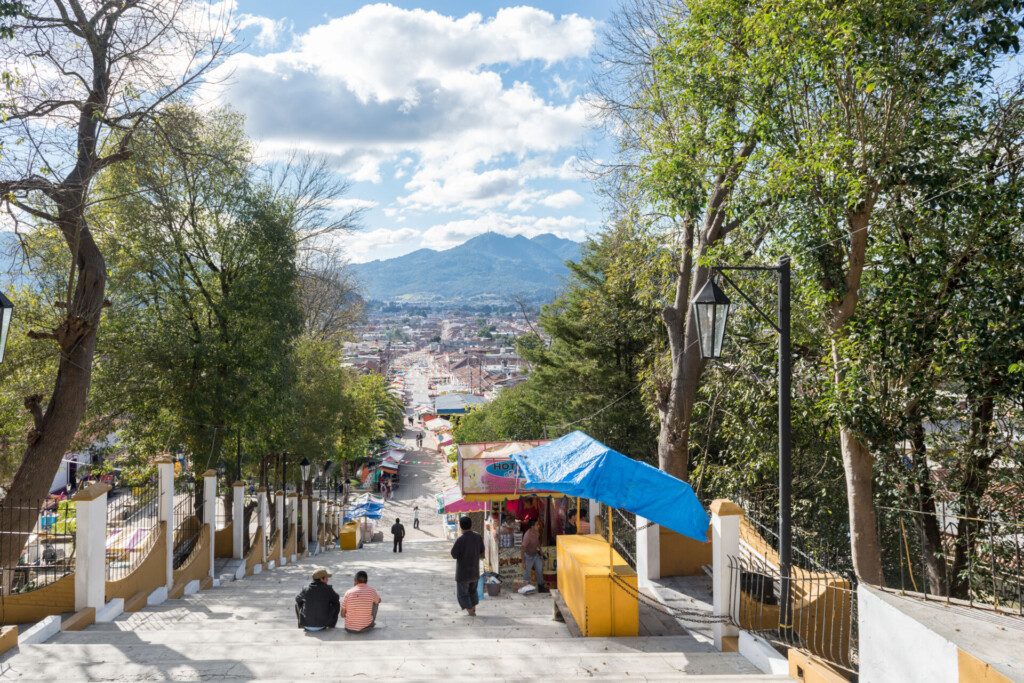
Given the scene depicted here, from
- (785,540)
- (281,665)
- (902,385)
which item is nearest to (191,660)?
(281,665)

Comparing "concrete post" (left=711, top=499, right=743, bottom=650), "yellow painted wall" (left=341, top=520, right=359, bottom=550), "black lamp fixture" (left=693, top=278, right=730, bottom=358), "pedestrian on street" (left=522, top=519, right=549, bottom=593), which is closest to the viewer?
"black lamp fixture" (left=693, top=278, right=730, bottom=358)

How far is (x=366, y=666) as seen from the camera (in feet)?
17.5

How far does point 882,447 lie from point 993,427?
171 centimetres

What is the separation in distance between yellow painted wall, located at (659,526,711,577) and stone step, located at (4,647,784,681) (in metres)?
3.59

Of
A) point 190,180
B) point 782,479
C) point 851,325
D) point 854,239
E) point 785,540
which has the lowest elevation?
point 785,540

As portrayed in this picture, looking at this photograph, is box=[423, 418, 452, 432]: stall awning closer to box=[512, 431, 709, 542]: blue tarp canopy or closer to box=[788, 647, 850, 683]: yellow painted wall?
box=[512, 431, 709, 542]: blue tarp canopy

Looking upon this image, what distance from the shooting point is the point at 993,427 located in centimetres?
894

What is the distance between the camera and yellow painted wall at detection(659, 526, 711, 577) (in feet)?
31.4

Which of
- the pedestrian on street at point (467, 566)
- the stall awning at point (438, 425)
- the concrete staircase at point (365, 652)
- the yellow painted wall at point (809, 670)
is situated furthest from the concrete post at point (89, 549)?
the stall awning at point (438, 425)

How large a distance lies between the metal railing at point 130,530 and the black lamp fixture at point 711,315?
751 centimetres

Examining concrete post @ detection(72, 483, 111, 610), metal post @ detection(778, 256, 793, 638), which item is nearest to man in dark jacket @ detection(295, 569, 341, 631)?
concrete post @ detection(72, 483, 111, 610)

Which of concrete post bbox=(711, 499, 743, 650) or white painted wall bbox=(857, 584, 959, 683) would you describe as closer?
white painted wall bbox=(857, 584, 959, 683)

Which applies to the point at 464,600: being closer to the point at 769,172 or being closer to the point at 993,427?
the point at 769,172

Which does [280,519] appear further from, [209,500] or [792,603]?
[792,603]
